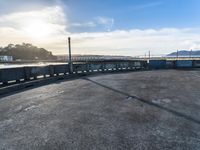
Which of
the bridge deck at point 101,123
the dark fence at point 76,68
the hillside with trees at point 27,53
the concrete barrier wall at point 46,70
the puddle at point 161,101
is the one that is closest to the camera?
the bridge deck at point 101,123

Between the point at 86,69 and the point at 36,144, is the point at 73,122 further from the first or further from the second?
the point at 86,69

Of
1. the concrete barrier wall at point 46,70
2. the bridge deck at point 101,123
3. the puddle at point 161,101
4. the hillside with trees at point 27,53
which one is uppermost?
the hillside with trees at point 27,53

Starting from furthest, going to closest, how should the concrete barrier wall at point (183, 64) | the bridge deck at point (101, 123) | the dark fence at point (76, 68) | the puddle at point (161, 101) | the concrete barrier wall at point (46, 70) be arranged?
the concrete barrier wall at point (183, 64), the dark fence at point (76, 68), the concrete barrier wall at point (46, 70), the puddle at point (161, 101), the bridge deck at point (101, 123)

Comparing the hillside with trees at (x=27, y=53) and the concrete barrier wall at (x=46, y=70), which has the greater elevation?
the hillside with trees at (x=27, y=53)

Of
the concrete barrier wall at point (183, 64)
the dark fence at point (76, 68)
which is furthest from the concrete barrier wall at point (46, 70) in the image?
the concrete barrier wall at point (183, 64)

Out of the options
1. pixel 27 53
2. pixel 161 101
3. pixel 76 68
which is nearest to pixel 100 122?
pixel 161 101

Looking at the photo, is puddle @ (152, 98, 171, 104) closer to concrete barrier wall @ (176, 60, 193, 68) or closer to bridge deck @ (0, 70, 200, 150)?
bridge deck @ (0, 70, 200, 150)

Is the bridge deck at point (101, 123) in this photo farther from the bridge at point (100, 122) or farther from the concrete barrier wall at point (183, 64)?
the concrete barrier wall at point (183, 64)

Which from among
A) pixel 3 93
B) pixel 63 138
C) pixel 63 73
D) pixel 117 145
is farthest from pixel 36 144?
pixel 63 73

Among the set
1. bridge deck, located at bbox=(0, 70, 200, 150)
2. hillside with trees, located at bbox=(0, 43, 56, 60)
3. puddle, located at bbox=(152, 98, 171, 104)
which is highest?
hillside with trees, located at bbox=(0, 43, 56, 60)

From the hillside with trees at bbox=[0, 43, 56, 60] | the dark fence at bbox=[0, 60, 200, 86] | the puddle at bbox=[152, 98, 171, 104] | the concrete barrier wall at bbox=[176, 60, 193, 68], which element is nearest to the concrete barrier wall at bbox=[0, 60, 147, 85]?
the dark fence at bbox=[0, 60, 200, 86]

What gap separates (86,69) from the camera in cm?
2266

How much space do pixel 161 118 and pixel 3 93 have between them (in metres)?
9.26

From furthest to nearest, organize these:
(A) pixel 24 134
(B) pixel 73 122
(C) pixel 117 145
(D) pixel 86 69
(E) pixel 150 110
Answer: (D) pixel 86 69, (E) pixel 150 110, (B) pixel 73 122, (A) pixel 24 134, (C) pixel 117 145
